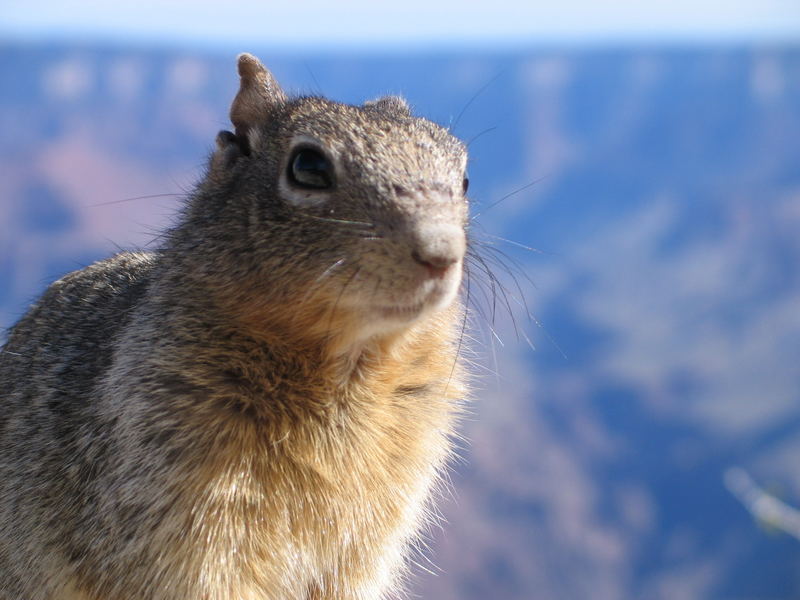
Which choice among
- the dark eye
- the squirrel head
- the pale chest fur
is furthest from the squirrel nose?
the pale chest fur

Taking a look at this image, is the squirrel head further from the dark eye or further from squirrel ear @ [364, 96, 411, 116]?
squirrel ear @ [364, 96, 411, 116]

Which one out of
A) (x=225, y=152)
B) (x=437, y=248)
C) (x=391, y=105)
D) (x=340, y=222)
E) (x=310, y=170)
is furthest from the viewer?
(x=391, y=105)

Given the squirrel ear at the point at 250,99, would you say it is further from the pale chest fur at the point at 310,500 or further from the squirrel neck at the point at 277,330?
the pale chest fur at the point at 310,500

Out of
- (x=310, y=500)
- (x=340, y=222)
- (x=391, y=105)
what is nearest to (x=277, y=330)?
(x=340, y=222)

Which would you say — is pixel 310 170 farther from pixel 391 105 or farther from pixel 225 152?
pixel 391 105

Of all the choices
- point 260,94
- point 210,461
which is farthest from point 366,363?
point 260,94

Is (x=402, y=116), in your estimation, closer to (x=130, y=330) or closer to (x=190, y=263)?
(x=190, y=263)
